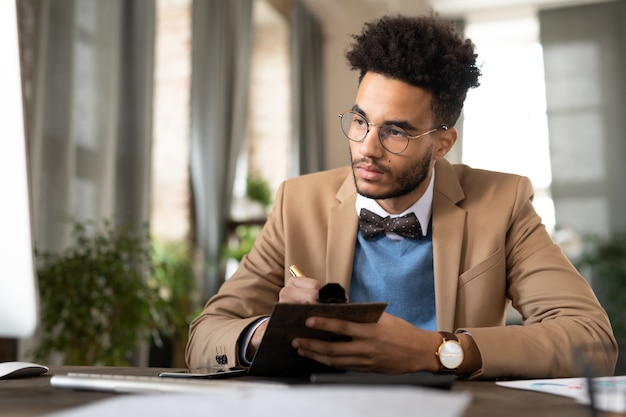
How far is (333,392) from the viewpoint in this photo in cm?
49

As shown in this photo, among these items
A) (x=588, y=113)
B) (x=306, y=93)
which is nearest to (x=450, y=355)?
(x=306, y=93)

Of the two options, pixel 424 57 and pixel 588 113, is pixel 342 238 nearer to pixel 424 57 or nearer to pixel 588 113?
pixel 424 57

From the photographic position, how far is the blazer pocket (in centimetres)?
157

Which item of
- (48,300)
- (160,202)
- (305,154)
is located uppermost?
(305,154)

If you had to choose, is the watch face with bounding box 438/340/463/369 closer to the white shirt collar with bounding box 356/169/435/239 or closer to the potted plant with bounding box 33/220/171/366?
the white shirt collar with bounding box 356/169/435/239

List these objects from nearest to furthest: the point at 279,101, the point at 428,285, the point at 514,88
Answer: the point at 428,285 < the point at 279,101 < the point at 514,88

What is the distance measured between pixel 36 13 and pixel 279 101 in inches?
152

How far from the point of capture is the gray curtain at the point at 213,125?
5062mm

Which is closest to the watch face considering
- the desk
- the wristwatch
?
the wristwatch

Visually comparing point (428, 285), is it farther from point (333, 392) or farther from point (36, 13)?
point (36, 13)

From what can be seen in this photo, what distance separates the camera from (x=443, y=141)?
70.2 inches

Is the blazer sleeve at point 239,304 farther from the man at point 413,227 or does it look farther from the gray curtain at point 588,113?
the gray curtain at point 588,113

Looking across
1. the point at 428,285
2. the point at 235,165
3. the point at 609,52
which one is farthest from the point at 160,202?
the point at 609,52

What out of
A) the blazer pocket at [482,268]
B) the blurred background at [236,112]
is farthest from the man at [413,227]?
the blurred background at [236,112]
